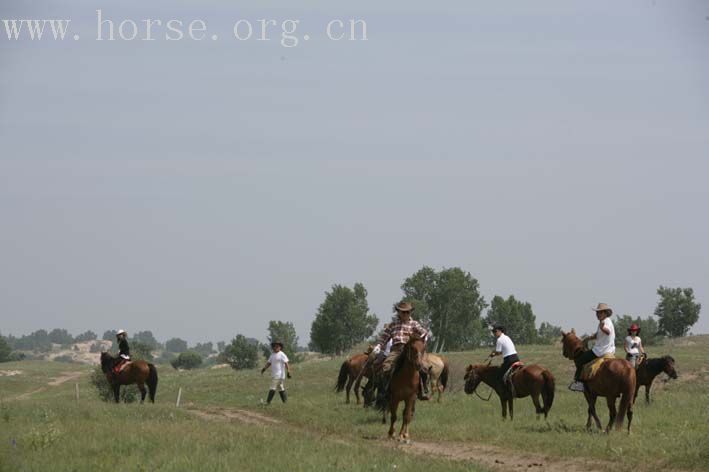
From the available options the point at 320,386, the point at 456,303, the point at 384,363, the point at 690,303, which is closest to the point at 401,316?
the point at 384,363

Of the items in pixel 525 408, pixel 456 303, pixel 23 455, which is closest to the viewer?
pixel 23 455

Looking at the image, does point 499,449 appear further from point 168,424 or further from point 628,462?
point 168,424

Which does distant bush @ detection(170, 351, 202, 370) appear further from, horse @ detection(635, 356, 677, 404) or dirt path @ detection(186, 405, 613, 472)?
dirt path @ detection(186, 405, 613, 472)

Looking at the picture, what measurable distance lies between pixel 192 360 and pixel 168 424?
4933 inches

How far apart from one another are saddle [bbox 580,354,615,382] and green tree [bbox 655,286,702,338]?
81477 millimetres

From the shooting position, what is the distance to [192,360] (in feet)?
470

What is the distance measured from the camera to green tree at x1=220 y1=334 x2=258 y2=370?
11062cm

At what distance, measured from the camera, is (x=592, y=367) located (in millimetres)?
19297

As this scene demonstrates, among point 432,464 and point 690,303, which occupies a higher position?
point 690,303

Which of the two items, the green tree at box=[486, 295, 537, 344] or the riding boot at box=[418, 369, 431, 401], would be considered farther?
the green tree at box=[486, 295, 537, 344]

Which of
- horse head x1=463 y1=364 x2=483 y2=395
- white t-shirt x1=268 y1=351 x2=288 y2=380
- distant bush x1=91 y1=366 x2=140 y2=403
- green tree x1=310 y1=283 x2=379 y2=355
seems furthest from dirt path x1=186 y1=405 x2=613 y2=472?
green tree x1=310 y1=283 x2=379 y2=355

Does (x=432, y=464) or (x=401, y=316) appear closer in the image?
(x=432, y=464)

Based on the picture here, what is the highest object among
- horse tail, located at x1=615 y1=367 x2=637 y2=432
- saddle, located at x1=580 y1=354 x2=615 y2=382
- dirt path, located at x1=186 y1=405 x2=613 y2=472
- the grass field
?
saddle, located at x1=580 y1=354 x2=615 y2=382

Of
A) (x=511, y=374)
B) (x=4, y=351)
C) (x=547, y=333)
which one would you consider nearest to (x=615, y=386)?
(x=511, y=374)
